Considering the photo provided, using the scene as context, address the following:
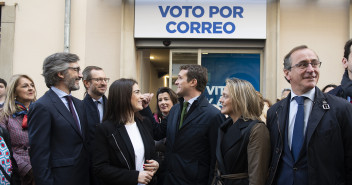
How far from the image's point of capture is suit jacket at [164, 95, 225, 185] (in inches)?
133

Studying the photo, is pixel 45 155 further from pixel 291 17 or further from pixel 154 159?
pixel 291 17

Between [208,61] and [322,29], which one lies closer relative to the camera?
[322,29]

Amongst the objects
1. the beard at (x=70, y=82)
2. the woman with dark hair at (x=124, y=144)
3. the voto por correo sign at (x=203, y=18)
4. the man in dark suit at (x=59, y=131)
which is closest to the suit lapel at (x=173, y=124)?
the woman with dark hair at (x=124, y=144)

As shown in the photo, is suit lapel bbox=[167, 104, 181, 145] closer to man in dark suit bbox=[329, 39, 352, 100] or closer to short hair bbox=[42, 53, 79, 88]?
short hair bbox=[42, 53, 79, 88]

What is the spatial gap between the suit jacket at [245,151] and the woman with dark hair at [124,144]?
0.68m

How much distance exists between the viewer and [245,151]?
2865 mm

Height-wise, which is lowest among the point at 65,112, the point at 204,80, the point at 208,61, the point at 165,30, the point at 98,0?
the point at 65,112

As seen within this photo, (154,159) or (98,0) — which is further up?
(98,0)

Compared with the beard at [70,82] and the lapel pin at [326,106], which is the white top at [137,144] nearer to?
the beard at [70,82]

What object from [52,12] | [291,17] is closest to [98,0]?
[52,12]

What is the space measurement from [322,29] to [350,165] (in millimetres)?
5617

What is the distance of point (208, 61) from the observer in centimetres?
802

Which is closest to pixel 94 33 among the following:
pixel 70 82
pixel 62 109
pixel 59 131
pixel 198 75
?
pixel 198 75

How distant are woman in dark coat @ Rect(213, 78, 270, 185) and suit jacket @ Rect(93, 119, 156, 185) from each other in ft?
2.46
